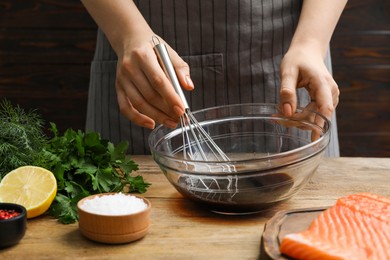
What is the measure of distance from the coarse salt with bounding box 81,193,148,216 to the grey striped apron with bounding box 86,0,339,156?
60 cm

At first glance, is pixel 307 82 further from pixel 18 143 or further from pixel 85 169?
pixel 18 143

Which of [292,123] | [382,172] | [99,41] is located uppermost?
[99,41]

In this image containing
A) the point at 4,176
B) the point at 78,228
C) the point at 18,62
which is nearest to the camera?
the point at 78,228

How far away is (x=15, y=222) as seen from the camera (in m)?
1.20

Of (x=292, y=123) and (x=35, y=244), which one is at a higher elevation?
(x=292, y=123)

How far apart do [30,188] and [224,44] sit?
2.35 feet

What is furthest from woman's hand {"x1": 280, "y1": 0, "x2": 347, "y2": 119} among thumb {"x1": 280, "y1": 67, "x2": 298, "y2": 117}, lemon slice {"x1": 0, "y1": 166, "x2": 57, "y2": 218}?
lemon slice {"x1": 0, "y1": 166, "x2": 57, "y2": 218}

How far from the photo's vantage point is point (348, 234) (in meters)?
1.17

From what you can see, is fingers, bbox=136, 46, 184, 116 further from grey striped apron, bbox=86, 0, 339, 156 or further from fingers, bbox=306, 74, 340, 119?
Answer: grey striped apron, bbox=86, 0, 339, 156

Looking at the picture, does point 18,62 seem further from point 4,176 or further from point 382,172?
point 382,172

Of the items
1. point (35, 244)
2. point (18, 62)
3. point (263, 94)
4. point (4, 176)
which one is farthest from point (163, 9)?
point (18, 62)

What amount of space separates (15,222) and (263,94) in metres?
0.86

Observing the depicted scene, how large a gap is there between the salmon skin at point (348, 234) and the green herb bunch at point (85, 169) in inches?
17.1

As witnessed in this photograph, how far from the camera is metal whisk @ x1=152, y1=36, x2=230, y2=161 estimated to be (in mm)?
1398
